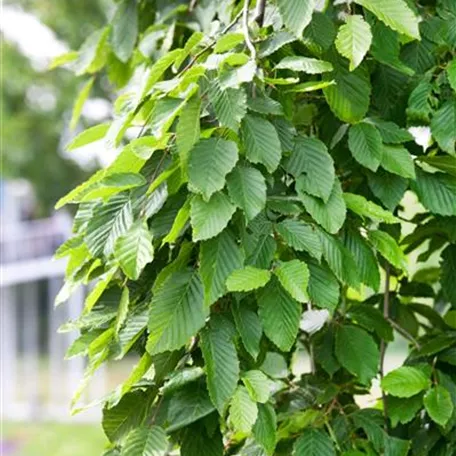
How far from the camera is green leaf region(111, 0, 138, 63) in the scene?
3.71 feet

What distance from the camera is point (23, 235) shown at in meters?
5.57

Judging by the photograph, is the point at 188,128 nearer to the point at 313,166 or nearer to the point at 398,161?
the point at 313,166

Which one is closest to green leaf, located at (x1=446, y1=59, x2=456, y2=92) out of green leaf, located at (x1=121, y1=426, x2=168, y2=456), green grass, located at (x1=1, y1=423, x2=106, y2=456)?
green leaf, located at (x1=121, y1=426, x2=168, y2=456)

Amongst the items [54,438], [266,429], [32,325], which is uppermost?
[266,429]

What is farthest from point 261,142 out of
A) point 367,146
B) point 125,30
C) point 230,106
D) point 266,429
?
point 125,30

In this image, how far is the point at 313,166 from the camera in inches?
28.0

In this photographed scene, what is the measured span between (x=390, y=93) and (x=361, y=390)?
13.1 inches

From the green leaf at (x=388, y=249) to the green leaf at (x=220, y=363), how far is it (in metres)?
0.17

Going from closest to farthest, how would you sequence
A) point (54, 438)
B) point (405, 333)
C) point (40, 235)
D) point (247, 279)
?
point (247, 279), point (405, 333), point (54, 438), point (40, 235)

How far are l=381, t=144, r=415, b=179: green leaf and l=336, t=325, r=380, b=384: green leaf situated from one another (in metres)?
0.18

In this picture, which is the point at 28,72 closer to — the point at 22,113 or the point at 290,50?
the point at 22,113

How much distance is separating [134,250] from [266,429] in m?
0.19

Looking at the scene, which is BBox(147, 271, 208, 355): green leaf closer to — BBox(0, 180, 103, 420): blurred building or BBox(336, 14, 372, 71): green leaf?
BBox(336, 14, 372, 71): green leaf

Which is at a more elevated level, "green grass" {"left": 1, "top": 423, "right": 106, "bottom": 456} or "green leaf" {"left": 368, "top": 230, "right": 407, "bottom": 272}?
"green leaf" {"left": 368, "top": 230, "right": 407, "bottom": 272}
